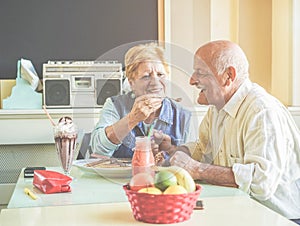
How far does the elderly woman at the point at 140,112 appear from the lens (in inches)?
74.4

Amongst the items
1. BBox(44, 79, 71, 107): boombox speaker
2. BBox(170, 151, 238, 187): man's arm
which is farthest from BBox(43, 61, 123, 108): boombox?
BBox(170, 151, 238, 187): man's arm

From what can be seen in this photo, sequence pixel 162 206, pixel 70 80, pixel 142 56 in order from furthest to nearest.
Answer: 1. pixel 70 80
2. pixel 142 56
3. pixel 162 206

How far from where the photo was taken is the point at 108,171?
5.82ft

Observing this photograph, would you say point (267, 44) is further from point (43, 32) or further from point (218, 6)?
point (43, 32)

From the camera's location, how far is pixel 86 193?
1.57 meters

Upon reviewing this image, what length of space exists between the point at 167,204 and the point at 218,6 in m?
2.26

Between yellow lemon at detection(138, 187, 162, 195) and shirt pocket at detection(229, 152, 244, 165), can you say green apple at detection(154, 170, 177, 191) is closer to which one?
yellow lemon at detection(138, 187, 162, 195)

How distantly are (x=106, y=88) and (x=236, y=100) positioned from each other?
936mm

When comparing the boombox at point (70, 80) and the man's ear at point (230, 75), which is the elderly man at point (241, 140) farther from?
the boombox at point (70, 80)

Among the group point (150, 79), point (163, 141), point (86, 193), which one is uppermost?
point (150, 79)

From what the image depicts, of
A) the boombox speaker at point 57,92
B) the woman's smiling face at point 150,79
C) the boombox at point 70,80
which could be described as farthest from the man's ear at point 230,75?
the boombox speaker at point 57,92

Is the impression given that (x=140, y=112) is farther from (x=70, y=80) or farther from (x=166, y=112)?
(x=70, y=80)

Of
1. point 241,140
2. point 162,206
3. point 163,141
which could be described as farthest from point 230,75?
point 162,206

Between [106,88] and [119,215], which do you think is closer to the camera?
[119,215]
